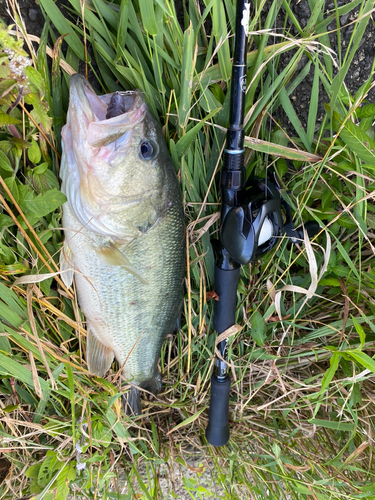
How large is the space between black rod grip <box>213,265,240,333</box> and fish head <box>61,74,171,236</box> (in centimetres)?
43

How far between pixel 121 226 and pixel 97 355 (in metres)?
0.73

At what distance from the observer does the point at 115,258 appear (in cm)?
133

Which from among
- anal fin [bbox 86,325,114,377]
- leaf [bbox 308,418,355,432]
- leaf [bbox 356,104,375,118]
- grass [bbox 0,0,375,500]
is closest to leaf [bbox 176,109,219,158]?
grass [bbox 0,0,375,500]

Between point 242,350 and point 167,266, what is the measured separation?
28.0 inches

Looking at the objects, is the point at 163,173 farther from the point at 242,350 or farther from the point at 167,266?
the point at 242,350

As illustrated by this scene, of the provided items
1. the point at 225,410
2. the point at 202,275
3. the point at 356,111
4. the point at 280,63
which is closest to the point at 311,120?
the point at 356,111

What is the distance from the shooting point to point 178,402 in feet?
5.99

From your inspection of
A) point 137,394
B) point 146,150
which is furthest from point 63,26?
point 137,394

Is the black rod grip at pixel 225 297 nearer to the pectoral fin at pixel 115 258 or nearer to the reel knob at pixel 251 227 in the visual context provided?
the reel knob at pixel 251 227

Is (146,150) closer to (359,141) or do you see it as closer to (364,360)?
(359,141)

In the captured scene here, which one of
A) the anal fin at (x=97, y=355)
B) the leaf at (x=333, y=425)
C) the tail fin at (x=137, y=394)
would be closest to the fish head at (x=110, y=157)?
the anal fin at (x=97, y=355)

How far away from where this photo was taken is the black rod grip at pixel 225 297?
1.43 m

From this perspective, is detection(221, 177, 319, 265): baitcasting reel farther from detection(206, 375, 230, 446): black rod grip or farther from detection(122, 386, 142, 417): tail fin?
detection(122, 386, 142, 417): tail fin

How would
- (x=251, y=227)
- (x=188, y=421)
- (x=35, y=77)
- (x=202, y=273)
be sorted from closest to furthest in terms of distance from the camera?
(x=35, y=77) → (x=251, y=227) → (x=202, y=273) → (x=188, y=421)
